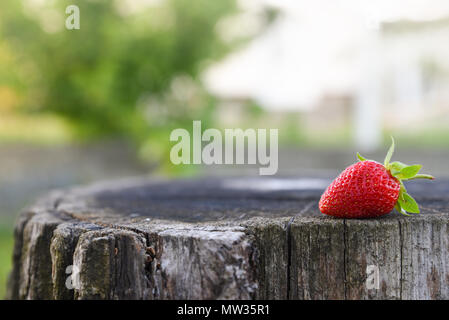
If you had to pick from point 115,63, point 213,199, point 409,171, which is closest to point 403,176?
point 409,171

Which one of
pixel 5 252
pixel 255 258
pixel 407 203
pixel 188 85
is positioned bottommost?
pixel 5 252

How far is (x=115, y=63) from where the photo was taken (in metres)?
4.13

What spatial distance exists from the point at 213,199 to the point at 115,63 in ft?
9.91

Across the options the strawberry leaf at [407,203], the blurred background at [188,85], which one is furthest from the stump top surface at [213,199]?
the blurred background at [188,85]

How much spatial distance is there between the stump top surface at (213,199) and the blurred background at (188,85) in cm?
213

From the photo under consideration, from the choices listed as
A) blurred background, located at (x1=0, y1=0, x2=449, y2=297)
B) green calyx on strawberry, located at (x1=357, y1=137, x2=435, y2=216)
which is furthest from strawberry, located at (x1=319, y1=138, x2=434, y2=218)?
blurred background, located at (x1=0, y1=0, x2=449, y2=297)

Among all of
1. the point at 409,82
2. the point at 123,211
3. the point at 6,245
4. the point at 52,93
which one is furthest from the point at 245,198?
the point at 409,82

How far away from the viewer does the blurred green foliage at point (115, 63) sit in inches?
164

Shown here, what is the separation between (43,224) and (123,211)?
0.62 feet

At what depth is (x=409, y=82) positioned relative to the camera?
6094mm

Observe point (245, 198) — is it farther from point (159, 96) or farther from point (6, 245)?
point (6, 245)

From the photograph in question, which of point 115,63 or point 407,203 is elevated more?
point 115,63

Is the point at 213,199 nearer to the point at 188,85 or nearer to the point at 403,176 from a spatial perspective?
the point at 403,176

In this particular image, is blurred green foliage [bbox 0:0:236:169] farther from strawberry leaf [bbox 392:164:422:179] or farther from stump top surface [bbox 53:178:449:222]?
strawberry leaf [bbox 392:164:422:179]
